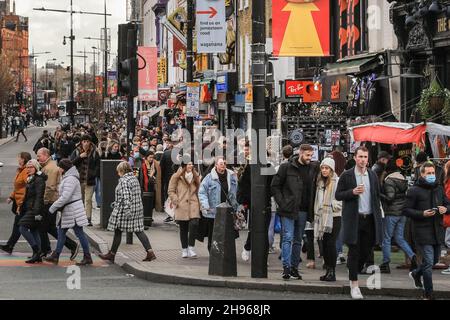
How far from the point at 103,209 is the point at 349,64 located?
9.97 meters

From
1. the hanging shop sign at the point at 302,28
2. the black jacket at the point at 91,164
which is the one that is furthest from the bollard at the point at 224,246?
the black jacket at the point at 91,164

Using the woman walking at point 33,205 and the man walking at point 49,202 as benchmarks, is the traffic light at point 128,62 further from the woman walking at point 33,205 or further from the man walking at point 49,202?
the woman walking at point 33,205

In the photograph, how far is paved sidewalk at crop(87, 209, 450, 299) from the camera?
1352 centimetres

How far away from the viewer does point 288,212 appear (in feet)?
46.5

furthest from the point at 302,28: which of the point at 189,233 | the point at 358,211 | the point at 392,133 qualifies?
the point at 358,211

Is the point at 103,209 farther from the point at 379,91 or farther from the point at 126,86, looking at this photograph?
the point at 379,91

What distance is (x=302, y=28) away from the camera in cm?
1952

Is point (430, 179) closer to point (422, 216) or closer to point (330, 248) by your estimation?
point (422, 216)

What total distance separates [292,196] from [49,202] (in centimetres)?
468

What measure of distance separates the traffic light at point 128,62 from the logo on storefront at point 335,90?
1081cm
